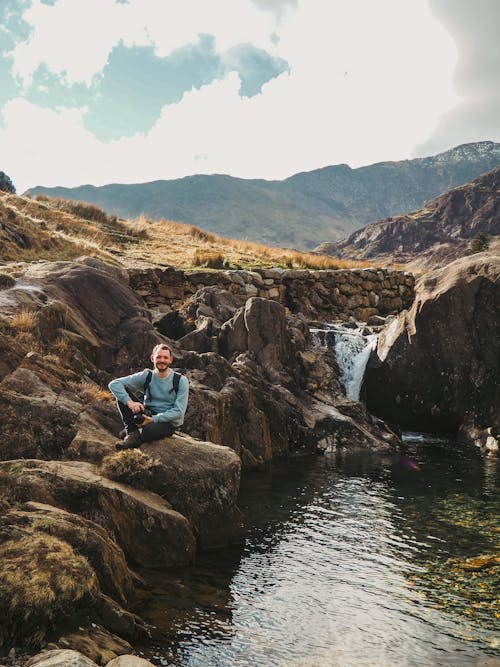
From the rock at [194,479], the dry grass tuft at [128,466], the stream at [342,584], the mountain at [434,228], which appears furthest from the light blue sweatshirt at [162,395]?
the mountain at [434,228]

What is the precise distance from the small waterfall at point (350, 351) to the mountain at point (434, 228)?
428 ft

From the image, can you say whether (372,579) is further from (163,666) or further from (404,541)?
(163,666)

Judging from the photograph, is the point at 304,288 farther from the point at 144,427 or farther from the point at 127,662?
the point at 127,662

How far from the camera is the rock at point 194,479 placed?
39.1 ft

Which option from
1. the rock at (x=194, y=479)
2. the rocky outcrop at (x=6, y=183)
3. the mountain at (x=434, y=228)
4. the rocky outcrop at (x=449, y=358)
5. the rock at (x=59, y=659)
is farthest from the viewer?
the mountain at (x=434, y=228)

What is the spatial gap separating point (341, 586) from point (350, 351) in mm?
21024

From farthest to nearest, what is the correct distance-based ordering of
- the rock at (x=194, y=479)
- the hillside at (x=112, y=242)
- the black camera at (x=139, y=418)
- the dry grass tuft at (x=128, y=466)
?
the hillside at (x=112, y=242)
the black camera at (x=139, y=418)
the rock at (x=194, y=479)
the dry grass tuft at (x=128, y=466)

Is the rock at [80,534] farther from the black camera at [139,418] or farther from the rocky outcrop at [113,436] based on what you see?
the black camera at [139,418]

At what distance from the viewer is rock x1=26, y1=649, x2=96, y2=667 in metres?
5.85

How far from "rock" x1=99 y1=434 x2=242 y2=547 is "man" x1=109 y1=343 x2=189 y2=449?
1.11 ft

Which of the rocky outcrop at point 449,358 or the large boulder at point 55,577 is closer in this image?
the large boulder at point 55,577

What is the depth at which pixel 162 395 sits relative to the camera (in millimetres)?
12578

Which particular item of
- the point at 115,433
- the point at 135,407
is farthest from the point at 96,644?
the point at 115,433

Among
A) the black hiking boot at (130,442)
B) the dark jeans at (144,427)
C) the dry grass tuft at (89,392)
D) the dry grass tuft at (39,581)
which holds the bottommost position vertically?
the dry grass tuft at (39,581)
